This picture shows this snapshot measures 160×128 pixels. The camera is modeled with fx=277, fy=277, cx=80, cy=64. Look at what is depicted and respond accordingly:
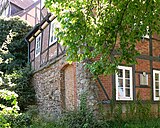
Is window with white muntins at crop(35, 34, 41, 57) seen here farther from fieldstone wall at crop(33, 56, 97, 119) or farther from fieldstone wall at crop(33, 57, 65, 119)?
fieldstone wall at crop(33, 57, 65, 119)

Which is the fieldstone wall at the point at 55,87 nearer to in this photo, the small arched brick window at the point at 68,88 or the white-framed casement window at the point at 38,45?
the small arched brick window at the point at 68,88

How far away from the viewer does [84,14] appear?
19.7ft

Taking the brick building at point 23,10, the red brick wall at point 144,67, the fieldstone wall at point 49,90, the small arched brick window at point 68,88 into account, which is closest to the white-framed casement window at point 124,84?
the red brick wall at point 144,67

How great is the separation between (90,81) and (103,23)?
3.96 metres

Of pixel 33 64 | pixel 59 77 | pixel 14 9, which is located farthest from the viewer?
pixel 14 9

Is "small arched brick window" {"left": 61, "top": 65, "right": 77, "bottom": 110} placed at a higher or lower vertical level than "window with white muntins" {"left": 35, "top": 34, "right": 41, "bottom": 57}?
lower

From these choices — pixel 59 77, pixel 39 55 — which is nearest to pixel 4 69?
pixel 39 55

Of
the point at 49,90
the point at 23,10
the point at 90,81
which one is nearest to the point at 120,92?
the point at 90,81

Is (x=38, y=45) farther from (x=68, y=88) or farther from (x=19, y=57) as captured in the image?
(x=68, y=88)

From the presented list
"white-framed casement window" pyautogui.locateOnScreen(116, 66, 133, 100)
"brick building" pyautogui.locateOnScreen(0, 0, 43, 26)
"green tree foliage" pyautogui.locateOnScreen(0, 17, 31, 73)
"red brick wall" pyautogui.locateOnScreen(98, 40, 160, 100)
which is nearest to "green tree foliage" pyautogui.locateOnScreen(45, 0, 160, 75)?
"white-framed casement window" pyautogui.locateOnScreen(116, 66, 133, 100)

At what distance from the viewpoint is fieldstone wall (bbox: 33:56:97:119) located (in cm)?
966

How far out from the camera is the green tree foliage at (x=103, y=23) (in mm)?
5855

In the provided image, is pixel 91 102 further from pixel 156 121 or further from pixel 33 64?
pixel 33 64

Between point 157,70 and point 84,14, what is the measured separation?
6.48 meters
